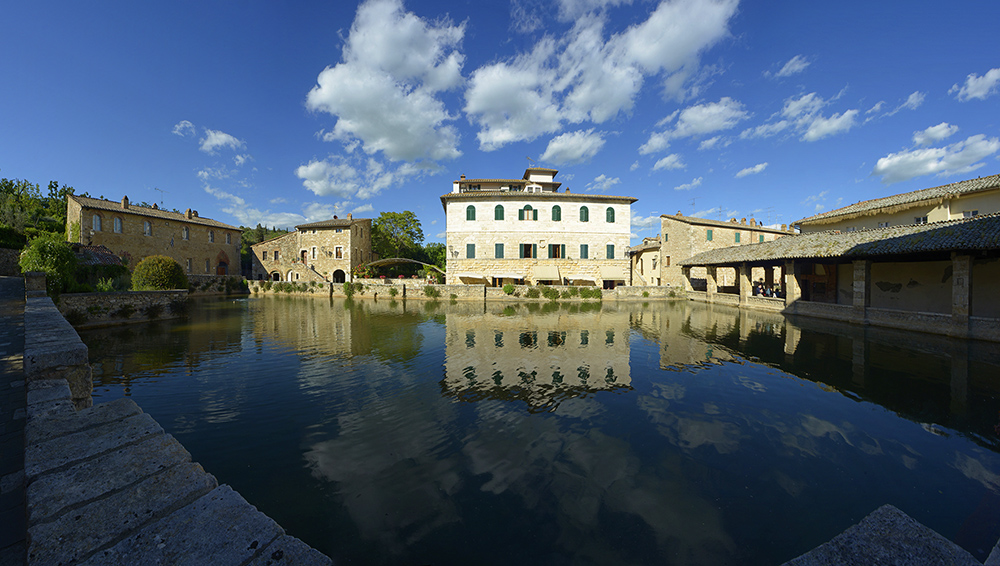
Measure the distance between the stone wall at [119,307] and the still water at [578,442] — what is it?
11.3ft

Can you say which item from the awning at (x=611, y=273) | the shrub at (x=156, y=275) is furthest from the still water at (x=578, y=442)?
the awning at (x=611, y=273)

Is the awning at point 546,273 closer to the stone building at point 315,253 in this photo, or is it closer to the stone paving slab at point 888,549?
the stone building at point 315,253

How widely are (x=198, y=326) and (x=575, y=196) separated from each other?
23.9 meters

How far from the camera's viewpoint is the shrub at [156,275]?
15.7m

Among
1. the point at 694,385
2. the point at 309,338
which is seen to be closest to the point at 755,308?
the point at 694,385

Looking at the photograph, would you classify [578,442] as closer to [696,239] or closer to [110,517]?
[110,517]

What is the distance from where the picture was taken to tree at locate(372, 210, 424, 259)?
128 feet

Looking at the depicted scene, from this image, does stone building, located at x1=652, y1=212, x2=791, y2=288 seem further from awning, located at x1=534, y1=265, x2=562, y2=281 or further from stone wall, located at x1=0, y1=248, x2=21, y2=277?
stone wall, located at x1=0, y1=248, x2=21, y2=277

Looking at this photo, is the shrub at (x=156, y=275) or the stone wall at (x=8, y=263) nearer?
the shrub at (x=156, y=275)

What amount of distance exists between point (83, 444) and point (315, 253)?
3591 cm

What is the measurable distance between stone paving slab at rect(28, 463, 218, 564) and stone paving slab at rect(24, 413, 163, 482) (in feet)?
1.24

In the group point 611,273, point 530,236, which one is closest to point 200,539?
point 530,236

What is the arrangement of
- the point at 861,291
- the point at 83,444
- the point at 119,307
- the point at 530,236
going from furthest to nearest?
the point at 530,236 < the point at 861,291 < the point at 119,307 < the point at 83,444

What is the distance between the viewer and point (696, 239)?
28.6 metres
